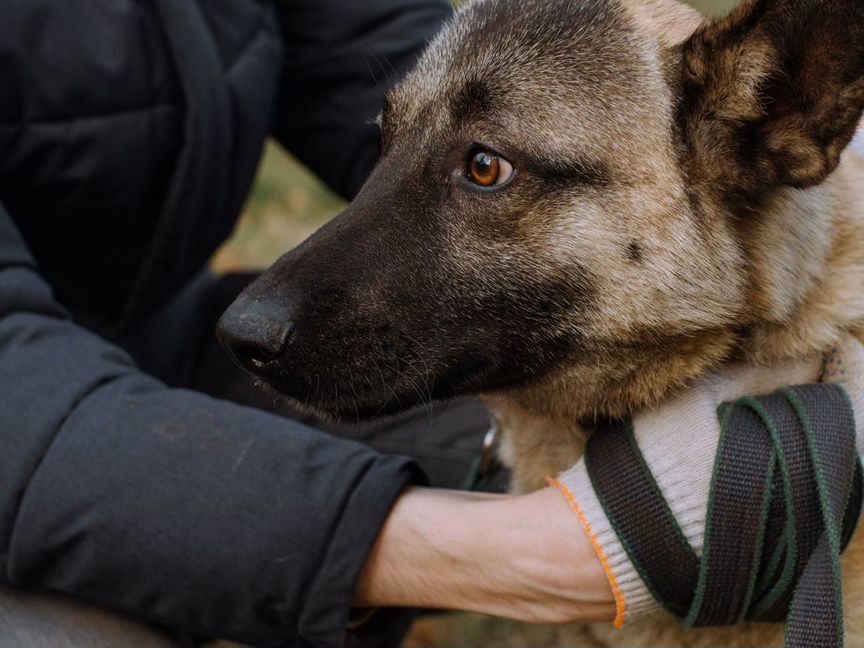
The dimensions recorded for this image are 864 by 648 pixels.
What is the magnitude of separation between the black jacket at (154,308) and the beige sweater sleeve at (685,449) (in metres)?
0.40

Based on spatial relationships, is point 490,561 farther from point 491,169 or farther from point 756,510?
point 491,169

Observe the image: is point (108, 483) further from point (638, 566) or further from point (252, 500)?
point (638, 566)

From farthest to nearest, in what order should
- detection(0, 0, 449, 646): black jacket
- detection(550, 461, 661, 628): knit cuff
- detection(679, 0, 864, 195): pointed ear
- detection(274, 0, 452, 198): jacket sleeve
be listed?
1. detection(274, 0, 452, 198): jacket sleeve
2. detection(0, 0, 449, 646): black jacket
3. detection(550, 461, 661, 628): knit cuff
4. detection(679, 0, 864, 195): pointed ear

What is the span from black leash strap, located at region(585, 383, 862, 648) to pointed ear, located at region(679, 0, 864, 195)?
Answer: 16.5 inches

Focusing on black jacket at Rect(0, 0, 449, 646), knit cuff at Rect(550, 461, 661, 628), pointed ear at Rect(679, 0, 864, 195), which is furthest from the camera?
black jacket at Rect(0, 0, 449, 646)

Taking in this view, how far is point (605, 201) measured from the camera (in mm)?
1741

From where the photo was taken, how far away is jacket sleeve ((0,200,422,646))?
5.64 feet

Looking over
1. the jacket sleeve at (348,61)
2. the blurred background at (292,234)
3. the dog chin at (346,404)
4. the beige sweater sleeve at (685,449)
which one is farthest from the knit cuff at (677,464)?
the jacket sleeve at (348,61)

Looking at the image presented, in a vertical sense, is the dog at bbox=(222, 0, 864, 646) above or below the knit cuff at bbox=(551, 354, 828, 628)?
above

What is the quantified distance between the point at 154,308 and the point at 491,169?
1274 mm

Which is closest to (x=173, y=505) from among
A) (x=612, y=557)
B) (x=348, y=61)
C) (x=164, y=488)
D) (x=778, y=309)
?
(x=164, y=488)

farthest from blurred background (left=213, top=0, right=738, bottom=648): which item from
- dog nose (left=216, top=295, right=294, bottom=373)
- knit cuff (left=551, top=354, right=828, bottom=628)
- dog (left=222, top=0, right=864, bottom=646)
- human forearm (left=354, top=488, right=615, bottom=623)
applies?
dog nose (left=216, top=295, right=294, bottom=373)

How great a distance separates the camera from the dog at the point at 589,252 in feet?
5.56

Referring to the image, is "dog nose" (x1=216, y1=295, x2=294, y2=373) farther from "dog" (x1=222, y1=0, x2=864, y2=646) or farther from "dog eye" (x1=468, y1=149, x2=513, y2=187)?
"dog eye" (x1=468, y1=149, x2=513, y2=187)
